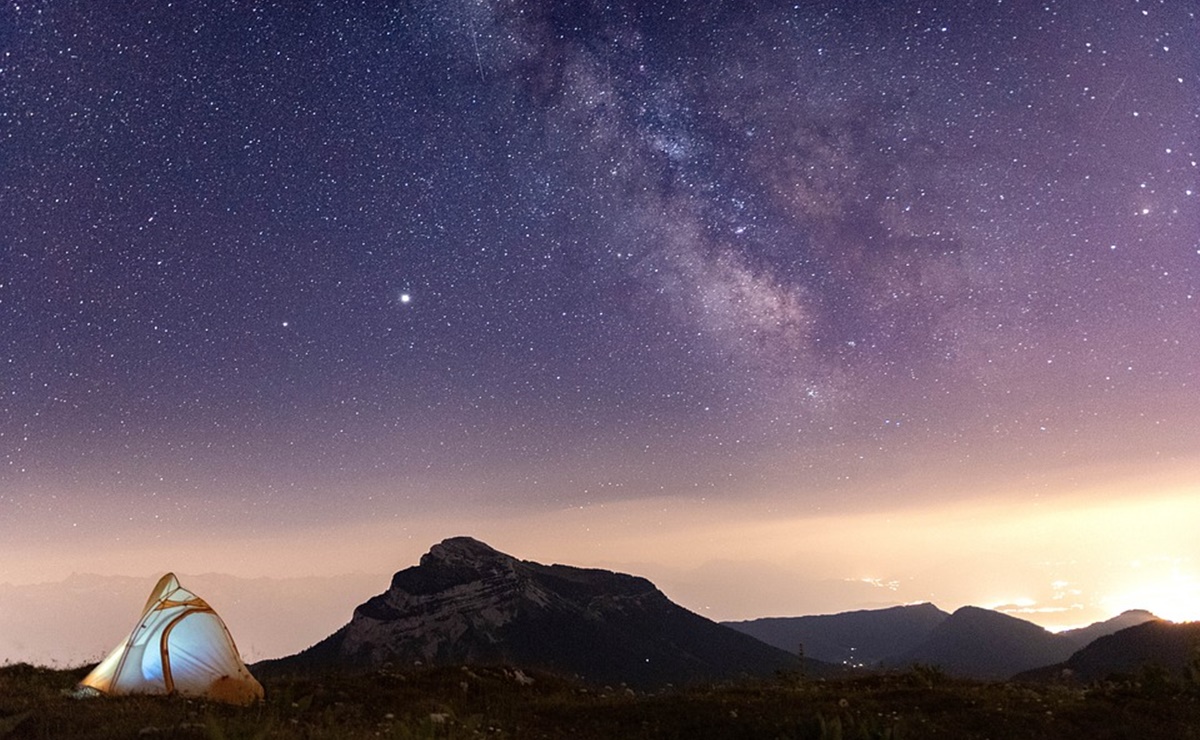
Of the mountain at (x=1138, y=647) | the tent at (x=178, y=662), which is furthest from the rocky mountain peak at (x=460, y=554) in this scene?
the tent at (x=178, y=662)

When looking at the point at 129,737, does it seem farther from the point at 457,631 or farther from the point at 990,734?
the point at 457,631

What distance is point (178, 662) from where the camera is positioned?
49.1 ft

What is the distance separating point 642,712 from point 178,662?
406 inches

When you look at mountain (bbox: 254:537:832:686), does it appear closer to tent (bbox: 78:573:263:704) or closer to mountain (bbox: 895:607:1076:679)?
mountain (bbox: 895:607:1076:679)

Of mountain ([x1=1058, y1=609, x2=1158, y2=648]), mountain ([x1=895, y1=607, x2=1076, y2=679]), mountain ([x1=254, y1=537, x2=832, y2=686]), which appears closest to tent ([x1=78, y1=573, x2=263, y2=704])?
mountain ([x1=254, y1=537, x2=832, y2=686])

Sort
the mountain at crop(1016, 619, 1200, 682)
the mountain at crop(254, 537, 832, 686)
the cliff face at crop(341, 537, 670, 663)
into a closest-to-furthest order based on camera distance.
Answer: the mountain at crop(1016, 619, 1200, 682), the mountain at crop(254, 537, 832, 686), the cliff face at crop(341, 537, 670, 663)

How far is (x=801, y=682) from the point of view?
16094mm

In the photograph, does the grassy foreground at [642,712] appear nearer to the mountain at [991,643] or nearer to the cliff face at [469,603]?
the cliff face at [469,603]

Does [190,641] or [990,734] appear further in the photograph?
[190,641]

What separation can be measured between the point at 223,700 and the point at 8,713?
4.08 m

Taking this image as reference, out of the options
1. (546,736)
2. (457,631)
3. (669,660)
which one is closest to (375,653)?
(457,631)

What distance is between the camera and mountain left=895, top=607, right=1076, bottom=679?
145 meters

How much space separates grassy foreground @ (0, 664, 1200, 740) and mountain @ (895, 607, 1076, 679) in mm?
139254

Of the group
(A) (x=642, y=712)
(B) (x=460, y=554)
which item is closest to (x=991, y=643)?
(B) (x=460, y=554)
